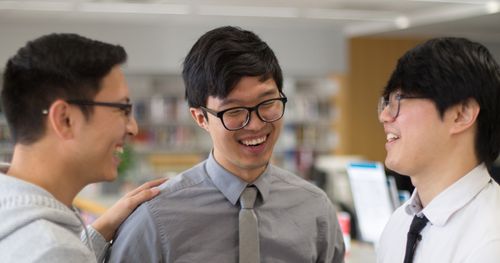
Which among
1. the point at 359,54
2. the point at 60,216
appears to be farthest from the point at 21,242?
the point at 359,54

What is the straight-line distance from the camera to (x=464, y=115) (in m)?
1.52

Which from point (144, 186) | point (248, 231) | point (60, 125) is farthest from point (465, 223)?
point (60, 125)

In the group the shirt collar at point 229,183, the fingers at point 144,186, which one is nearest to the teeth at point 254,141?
the shirt collar at point 229,183

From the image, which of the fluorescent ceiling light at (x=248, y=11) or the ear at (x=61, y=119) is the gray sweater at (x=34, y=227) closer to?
the ear at (x=61, y=119)

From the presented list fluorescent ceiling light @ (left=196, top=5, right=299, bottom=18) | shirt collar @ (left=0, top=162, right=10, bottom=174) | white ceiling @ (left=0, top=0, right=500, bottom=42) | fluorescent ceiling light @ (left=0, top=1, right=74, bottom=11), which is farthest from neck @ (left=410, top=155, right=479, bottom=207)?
fluorescent ceiling light @ (left=0, top=1, right=74, bottom=11)

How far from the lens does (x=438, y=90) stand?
1.54 metres

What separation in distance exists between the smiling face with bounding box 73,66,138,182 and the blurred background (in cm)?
493

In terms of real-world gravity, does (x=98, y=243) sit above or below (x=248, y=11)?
below

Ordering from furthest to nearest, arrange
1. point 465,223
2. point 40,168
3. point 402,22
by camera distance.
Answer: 1. point 402,22
2. point 465,223
3. point 40,168

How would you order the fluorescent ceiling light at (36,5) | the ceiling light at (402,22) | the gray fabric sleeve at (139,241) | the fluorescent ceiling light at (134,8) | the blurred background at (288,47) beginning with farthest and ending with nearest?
the ceiling light at (402,22) < the blurred background at (288,47) < the fluorescent ceiling light at (134,8) < the fluorescent ceiling light at (36,5) < the gray fabric sleeve at (139,241)

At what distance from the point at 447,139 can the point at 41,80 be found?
96 cm

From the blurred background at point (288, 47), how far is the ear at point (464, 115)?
5084 millimetres

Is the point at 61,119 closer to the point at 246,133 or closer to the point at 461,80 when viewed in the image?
the point at 246,133

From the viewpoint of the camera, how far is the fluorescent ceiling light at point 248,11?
7.61 m
